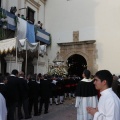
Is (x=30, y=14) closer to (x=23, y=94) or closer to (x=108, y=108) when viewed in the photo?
(x=23, y=94)

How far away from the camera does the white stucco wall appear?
784 inches

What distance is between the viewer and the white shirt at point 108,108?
2.75 metres

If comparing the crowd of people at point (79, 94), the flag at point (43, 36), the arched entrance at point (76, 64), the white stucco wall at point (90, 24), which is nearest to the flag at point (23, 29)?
the flag at point (43, 36)

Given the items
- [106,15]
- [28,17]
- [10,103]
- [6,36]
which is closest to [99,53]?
[106,15]

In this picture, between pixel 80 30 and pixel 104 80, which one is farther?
pixel 80 30

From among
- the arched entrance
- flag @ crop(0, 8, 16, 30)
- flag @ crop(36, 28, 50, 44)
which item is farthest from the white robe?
the arched entrance

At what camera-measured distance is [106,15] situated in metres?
20.3

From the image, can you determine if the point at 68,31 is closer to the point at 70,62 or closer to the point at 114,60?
the point at 70,62

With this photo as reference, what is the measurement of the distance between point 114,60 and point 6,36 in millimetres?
8357

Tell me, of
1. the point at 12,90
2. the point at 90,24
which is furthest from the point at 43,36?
the point at 12,90

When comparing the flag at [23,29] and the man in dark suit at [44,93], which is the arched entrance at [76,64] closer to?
the flag at [23,29]

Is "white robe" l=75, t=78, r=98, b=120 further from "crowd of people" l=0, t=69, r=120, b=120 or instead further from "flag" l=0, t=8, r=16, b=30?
"flag" l=0, t=8, r=16, b=30

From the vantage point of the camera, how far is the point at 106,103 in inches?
110

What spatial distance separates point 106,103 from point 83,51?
18.4m
